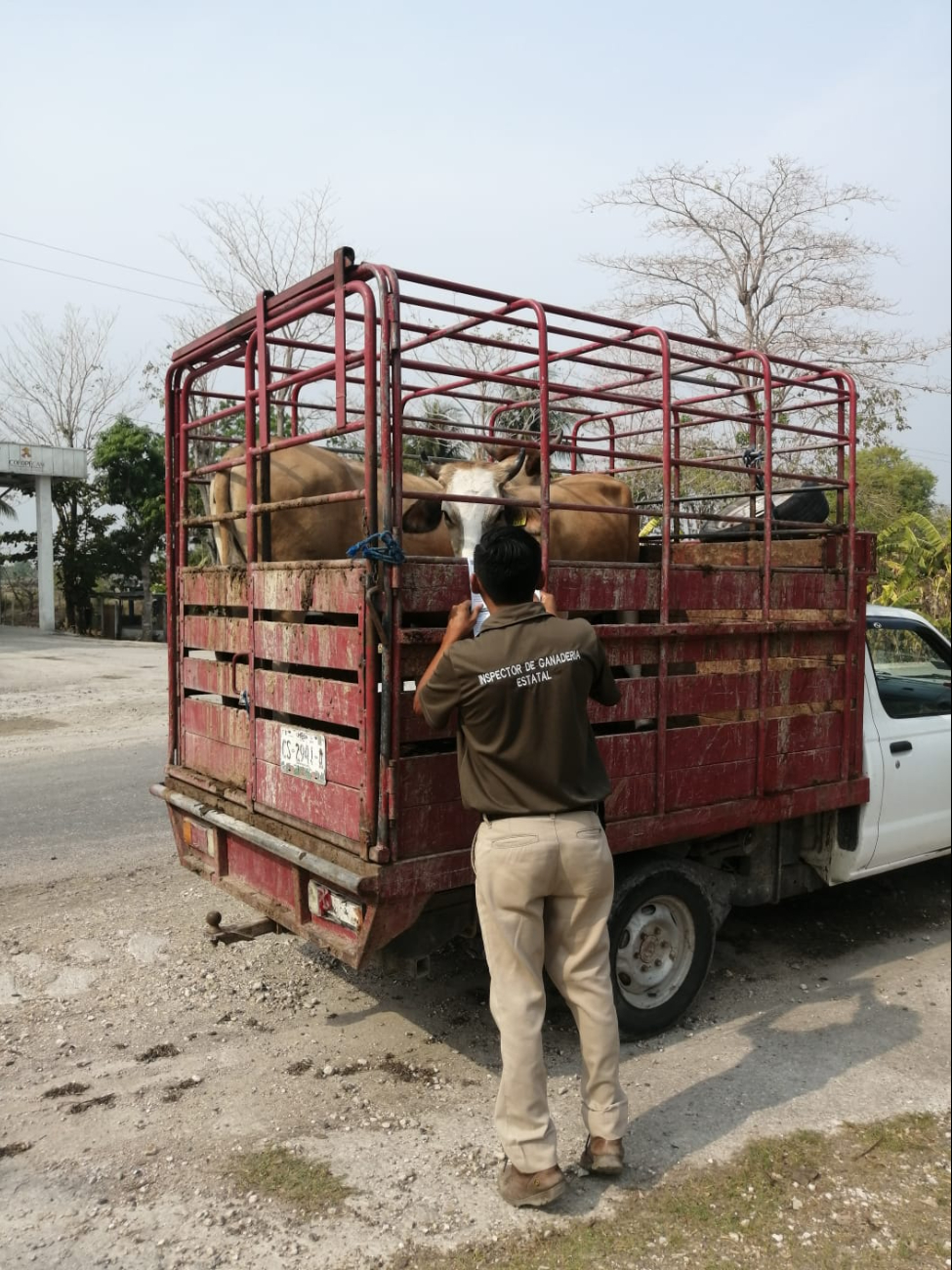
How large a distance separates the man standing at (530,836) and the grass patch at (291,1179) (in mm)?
529

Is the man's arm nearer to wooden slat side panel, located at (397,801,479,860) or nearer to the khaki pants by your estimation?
wooden slat side panel, located at (397,801,479,860)

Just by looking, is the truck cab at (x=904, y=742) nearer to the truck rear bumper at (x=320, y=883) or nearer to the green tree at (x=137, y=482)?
the truck rear bumper at (x=320, y=883)

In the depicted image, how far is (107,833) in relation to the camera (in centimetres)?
656

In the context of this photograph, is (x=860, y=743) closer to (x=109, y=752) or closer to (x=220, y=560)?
(x=220, y=560)

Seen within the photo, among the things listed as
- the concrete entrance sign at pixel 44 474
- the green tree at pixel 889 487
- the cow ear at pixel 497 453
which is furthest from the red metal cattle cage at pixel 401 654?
the concrete entrance sign at pixel 44 474

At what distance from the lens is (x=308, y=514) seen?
4301 mm

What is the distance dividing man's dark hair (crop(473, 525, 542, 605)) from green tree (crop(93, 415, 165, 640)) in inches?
988

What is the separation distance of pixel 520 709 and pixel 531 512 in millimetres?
2081

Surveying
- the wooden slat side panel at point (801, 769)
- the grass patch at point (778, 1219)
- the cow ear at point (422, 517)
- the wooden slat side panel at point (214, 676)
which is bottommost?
the grass patch at point (778, 1219)

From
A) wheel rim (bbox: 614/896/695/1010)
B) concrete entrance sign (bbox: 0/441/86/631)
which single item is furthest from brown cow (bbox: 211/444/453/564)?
concrete entrance sign (bbox: 0/441/86/631)

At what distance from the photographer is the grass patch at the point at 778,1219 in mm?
2740

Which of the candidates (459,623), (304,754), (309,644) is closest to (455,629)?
(459,623)

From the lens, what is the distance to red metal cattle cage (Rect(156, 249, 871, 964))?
3342 mm

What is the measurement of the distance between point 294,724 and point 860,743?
Result: 2820mm
